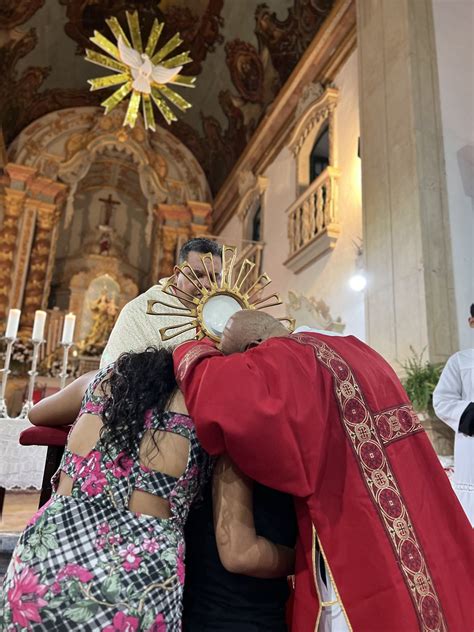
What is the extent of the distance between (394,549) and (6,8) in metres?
12.8

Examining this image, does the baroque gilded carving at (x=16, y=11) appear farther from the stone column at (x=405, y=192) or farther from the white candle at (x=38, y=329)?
the white candle at (x=38, y=329)

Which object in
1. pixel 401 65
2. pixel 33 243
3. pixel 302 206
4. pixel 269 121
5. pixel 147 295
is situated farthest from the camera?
pixel 33 243

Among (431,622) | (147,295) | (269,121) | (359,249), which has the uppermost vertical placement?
(269,121)

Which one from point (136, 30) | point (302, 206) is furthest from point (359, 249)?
point (136, 30)

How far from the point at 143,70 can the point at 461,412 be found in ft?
29.5

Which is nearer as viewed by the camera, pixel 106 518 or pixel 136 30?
pixel 106 518

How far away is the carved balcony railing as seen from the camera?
24.1 feet

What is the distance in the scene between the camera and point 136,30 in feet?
34.8

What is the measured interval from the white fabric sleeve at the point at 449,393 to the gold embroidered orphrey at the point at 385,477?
2.29 m

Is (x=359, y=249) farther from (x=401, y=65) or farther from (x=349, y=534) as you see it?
(x=349, y=534)

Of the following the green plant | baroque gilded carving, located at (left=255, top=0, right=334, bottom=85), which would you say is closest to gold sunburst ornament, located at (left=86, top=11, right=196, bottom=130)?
baroque gilded carving, located at (left=255, top=0, right=334, bottom=85)

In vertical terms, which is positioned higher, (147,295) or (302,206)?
(302,206)

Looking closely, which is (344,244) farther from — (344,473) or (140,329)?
(344,473)

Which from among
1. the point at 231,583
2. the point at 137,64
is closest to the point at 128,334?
the point at 231,583
